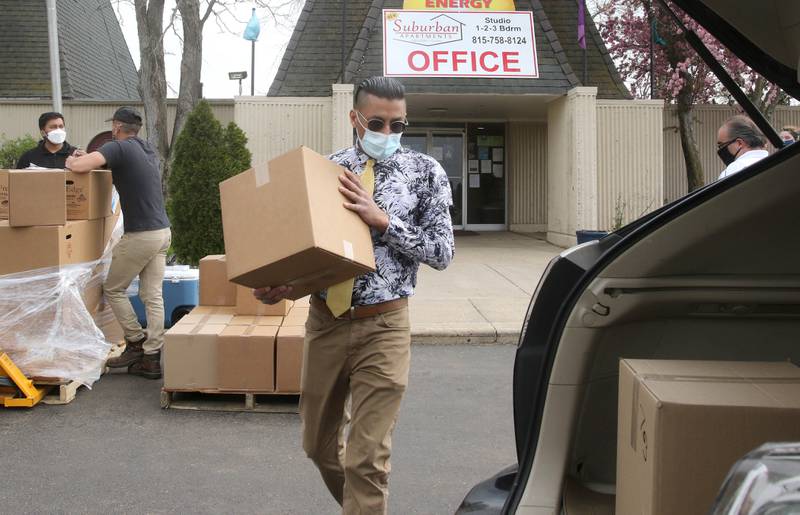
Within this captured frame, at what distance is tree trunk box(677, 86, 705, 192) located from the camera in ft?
54.9

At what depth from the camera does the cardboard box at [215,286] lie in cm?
605

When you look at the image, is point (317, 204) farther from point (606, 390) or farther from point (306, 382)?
point (606, 390)

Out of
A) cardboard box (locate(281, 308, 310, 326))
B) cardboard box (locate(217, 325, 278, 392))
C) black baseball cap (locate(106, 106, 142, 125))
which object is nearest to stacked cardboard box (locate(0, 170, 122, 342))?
black baseball cap (locate(106, 106, 142, 125))

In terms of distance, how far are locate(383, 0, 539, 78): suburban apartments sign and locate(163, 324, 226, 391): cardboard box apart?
29.8 feet

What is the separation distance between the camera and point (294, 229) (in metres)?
2.52

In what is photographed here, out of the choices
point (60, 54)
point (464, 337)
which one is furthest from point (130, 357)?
point (60, 54)

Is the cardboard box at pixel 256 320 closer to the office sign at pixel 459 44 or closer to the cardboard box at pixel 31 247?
the cardboard box at pixel 31 247

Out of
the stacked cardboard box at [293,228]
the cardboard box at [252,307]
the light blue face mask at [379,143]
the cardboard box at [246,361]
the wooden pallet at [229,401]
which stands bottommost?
the wooden pallet at [229,401]

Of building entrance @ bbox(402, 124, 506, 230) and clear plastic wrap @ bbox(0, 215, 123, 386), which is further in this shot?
building entrance @ bbox(402, 124, 506, 230)

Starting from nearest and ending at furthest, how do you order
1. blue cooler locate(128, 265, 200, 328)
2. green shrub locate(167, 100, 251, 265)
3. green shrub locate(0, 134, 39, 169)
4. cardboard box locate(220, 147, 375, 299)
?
cardboard box locate(220, 147, 375, 299) → blue cooler locate(128, 265, 200, 328) → green shrub locate(167, 100, 251, 265) → green shrub locate(0, 134, 39, 169)

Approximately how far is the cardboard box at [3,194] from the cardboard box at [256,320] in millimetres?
1804

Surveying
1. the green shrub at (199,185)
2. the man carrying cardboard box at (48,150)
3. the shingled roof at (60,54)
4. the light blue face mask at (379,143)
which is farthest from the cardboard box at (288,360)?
the shingled roof at (60,54)

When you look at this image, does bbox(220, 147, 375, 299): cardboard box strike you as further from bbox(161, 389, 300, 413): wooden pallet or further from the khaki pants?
bbox(161, 389, 300, 413): wooden pallet

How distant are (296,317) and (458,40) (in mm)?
9120
